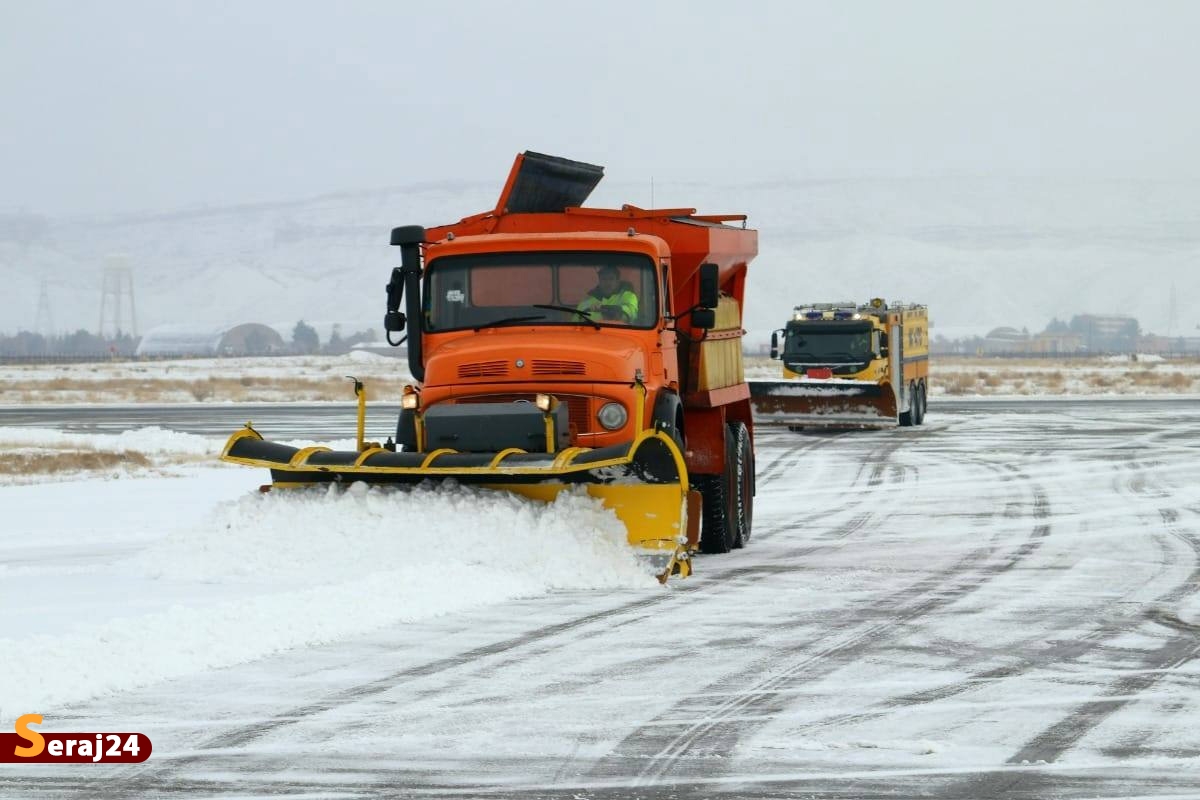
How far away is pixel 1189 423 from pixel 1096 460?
1190 cm


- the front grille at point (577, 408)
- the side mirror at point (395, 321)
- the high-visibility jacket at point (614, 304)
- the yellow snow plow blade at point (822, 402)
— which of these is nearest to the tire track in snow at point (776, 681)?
the front grille at point (577, 408)

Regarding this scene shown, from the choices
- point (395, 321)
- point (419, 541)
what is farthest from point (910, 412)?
point (419, 541)

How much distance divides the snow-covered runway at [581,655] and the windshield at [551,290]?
2.04m

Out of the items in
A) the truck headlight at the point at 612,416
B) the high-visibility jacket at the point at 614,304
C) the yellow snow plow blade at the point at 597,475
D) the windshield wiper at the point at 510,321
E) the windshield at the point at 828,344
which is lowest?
the yellow snow plow blade at the point at 597,475

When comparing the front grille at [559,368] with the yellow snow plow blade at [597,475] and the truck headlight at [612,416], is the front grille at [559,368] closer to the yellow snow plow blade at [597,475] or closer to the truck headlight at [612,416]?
the truck headlight at [612,416]

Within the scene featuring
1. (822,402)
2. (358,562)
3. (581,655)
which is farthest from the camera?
(822,402)

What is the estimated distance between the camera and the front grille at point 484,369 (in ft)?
42.8

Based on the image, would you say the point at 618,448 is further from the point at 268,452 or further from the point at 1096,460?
the point at 1096,460

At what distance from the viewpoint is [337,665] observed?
9.07 meters

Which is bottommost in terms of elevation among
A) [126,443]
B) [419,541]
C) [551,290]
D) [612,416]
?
[126,443]

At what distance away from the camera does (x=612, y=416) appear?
42.8 feet

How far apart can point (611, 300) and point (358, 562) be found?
327cm

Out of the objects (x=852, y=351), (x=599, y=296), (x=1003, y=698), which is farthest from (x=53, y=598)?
(x=852, y=351)

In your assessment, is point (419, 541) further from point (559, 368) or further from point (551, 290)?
point (551, 290)
